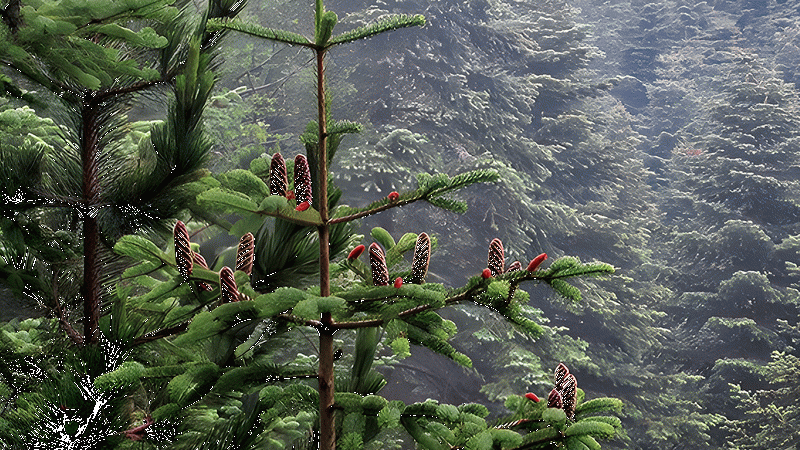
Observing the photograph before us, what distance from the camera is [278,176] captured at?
4.61ft

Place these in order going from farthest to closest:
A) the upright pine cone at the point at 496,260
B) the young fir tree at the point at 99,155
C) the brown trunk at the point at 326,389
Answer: the young fir tree at the point at 99,155 → the brown trunk at the point at 326,389 → the upright pine cone at the point at 496,260

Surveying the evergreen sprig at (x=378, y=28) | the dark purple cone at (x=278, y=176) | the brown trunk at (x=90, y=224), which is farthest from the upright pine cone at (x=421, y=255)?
the brown trunk at (x=90, y=224)

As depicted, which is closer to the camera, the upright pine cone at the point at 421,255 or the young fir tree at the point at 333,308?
the young fir tree at the point at 333,308

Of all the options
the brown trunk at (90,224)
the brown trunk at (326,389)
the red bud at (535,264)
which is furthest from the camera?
the brown trunk at (90,224)

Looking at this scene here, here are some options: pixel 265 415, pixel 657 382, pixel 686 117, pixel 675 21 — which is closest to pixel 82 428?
pixel 265 415

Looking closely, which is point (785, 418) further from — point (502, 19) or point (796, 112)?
point (502, 19)

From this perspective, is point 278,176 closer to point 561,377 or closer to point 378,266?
point 378,266

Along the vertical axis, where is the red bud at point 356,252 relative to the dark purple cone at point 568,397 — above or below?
above

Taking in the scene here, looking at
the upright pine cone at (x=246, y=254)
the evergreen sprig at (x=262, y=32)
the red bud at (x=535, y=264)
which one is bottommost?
the upright pine cone at (x=246, y=254)

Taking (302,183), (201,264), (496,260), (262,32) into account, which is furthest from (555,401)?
(262,32)

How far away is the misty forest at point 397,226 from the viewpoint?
4.50 ft

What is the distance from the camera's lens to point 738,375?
13.8 m

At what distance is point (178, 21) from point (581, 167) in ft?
52.2

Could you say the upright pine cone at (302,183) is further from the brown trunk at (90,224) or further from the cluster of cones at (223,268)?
the brown trunk at (90,224)
